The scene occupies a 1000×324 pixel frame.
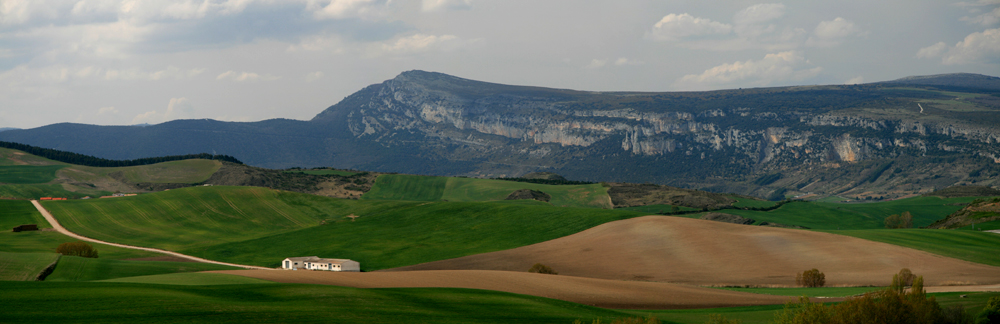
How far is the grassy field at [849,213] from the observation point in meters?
159

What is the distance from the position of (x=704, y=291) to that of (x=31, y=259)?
58.2 m

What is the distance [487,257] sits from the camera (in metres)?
87.8

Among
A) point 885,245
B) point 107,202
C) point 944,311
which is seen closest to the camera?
point 944,311

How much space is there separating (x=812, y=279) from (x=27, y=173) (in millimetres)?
201639

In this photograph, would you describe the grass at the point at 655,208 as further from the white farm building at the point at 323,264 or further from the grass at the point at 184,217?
the white farm building at the point at 323,264

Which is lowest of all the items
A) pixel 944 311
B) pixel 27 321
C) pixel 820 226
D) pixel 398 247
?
pixel 820 226

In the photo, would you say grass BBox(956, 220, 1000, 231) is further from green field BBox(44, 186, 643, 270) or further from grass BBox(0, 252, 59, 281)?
grass BBox(0, 252, 59, 281)

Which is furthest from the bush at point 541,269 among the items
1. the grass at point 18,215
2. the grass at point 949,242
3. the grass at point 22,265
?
the grass at point 18,215

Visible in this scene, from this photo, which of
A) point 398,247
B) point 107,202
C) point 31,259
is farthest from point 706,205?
point 31,259

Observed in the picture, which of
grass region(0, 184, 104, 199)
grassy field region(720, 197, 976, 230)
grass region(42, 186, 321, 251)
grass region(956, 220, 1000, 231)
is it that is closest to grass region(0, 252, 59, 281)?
grass region(42, 186, 321, 251)

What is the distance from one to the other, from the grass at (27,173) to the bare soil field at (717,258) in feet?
478

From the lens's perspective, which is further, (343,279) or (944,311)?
(343,279)

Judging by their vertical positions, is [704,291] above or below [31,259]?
below

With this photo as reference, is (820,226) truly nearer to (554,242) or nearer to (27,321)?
(554,242)
